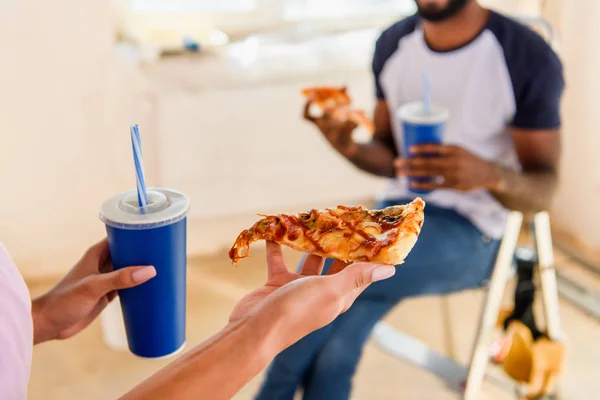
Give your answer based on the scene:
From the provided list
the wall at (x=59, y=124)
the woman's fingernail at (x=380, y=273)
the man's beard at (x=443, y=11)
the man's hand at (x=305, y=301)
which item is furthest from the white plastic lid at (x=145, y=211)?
the wall at (x=59, y=124)

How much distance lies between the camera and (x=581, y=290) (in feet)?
6.74

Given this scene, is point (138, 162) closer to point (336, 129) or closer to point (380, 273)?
point (380, 273)

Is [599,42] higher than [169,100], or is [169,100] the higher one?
[599,42]

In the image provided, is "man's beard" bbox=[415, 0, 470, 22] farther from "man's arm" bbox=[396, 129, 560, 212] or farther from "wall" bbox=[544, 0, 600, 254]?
"wall" bbox=[544, 0, 600, 254]

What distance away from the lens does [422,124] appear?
120cm

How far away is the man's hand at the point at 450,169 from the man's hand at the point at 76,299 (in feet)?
2.03

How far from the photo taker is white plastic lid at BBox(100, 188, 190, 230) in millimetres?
759

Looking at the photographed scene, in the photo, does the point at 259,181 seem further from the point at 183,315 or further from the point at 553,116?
the point at 183,315

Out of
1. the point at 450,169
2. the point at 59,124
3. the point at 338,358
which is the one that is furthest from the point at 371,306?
the point at 59,124

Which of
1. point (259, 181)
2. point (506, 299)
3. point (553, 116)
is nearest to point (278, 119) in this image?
point (259, 181)

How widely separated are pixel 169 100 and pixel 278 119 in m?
0.34

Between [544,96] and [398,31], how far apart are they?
1.22 ft

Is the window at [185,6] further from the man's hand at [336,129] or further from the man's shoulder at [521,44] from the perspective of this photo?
the man's shoulder at [521,44]

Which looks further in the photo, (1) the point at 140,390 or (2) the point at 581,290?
(2) the point at 581,290
